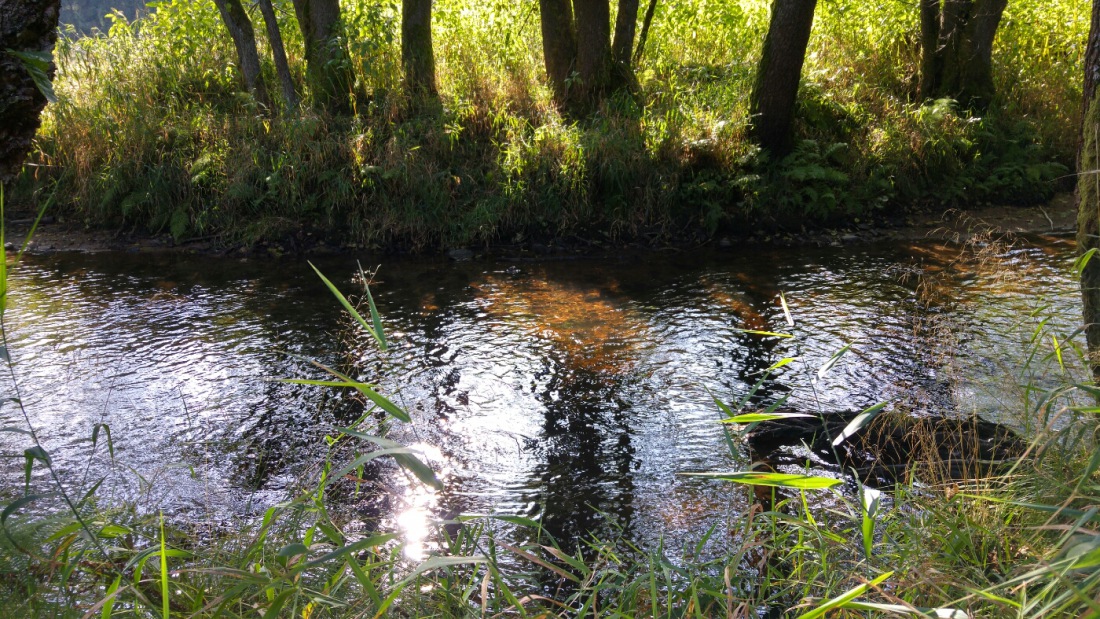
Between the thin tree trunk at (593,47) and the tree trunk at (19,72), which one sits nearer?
the tree trunk at (19,72)

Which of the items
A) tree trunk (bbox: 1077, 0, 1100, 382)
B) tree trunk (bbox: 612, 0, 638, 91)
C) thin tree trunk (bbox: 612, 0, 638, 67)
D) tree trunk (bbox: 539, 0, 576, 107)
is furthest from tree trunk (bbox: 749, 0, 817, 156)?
tree trunk (bbox: 1077, 0, 1100, 382)

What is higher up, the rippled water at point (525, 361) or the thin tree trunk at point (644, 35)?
the thin tree trunk at point (644, 35)

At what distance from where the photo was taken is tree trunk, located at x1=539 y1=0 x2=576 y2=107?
11.9 meters

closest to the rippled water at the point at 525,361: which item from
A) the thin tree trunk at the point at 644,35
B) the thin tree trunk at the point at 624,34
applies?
the thin tree trunk at the point at 624,34

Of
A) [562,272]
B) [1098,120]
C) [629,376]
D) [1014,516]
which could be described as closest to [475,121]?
[562,272]

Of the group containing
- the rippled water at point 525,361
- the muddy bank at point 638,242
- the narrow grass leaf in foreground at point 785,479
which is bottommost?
the rippled water at point 525,361

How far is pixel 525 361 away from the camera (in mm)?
6945

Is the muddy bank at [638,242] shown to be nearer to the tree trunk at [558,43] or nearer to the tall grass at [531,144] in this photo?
the tall grass at [531,144]

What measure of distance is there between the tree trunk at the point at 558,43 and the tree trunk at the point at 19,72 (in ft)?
30.7

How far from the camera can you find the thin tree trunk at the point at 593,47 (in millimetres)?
11742

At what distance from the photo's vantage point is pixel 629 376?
6.55 meters

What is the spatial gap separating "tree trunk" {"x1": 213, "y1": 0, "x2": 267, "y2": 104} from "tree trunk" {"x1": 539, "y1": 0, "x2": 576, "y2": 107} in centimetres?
454

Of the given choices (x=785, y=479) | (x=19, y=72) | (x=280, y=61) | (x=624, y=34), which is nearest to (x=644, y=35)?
(x=624, y=34)

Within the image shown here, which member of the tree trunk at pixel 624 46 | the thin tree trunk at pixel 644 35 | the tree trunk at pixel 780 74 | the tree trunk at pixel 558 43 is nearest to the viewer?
the tree trunk at pixel 780 74
